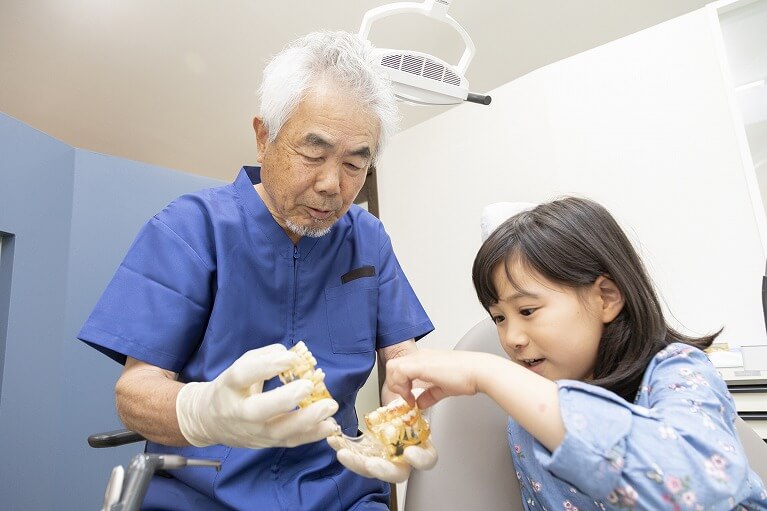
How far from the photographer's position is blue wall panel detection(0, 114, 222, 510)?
2367 millimetres

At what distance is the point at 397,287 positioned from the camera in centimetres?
142

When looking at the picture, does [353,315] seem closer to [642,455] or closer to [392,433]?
→ [392,433]

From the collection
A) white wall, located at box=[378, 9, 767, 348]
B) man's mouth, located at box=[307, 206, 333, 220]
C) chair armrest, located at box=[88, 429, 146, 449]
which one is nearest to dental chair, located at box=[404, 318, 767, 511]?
man's mouth, located at box=[307, 206, 333, 220]

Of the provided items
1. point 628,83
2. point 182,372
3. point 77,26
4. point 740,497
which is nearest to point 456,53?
point 628,83

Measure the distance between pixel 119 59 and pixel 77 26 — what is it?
0.33 meters

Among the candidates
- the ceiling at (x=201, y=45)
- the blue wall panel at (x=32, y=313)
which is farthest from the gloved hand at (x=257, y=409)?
the ceiling at (x=201, y=45)

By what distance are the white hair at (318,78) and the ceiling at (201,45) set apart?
6.99ft

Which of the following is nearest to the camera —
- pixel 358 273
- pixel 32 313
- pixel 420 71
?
pixel 358 273

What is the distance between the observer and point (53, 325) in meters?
2.50

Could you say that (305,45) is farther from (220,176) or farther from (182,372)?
(220,176)

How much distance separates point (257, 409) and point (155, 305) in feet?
1.46

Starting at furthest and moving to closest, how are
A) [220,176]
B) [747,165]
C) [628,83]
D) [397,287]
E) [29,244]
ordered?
[220,176] → [29,244] → [628,83] → [747,165] → [397,287]

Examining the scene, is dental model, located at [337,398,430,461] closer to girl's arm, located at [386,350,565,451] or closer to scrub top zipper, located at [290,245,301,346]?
girl's arm, located at [386,350,565,451]

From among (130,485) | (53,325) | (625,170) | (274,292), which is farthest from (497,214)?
(53,325)
